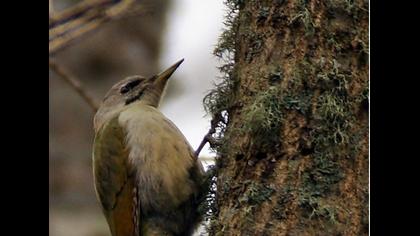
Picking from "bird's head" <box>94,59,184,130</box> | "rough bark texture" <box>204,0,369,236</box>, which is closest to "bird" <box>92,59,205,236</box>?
"bird's head" <box>94,59,184,130</box>

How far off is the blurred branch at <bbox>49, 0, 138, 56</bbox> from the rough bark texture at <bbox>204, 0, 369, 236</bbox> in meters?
0.58

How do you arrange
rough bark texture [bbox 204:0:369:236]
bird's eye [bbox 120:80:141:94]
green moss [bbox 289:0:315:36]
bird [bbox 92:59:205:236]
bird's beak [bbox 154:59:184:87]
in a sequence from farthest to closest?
bird's eye [bbox 120:80:141:94]
bird's beak [bbox 154:59:184:87]
bird [bbox 92:59:205:236]
green moss [bbox 289:0:315:36]
rough bark texture [bbox 204:0:369:236]

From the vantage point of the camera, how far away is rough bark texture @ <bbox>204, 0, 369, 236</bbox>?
3076mm

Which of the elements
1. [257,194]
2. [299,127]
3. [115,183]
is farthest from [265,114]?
[115,183]

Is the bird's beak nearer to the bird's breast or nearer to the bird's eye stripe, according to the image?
the bird's eye stripe

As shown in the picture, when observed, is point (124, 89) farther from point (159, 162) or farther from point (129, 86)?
point (159, 162)

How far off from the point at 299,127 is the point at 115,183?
5.12ft

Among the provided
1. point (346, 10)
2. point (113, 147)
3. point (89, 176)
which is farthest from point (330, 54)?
point (89, 176)

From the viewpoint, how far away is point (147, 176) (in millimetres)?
4371

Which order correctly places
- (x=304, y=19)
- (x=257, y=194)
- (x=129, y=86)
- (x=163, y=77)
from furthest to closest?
(x=129, y=86)
(x=163, y=77)
(x=304, y=19)
(x=257, y=194)
